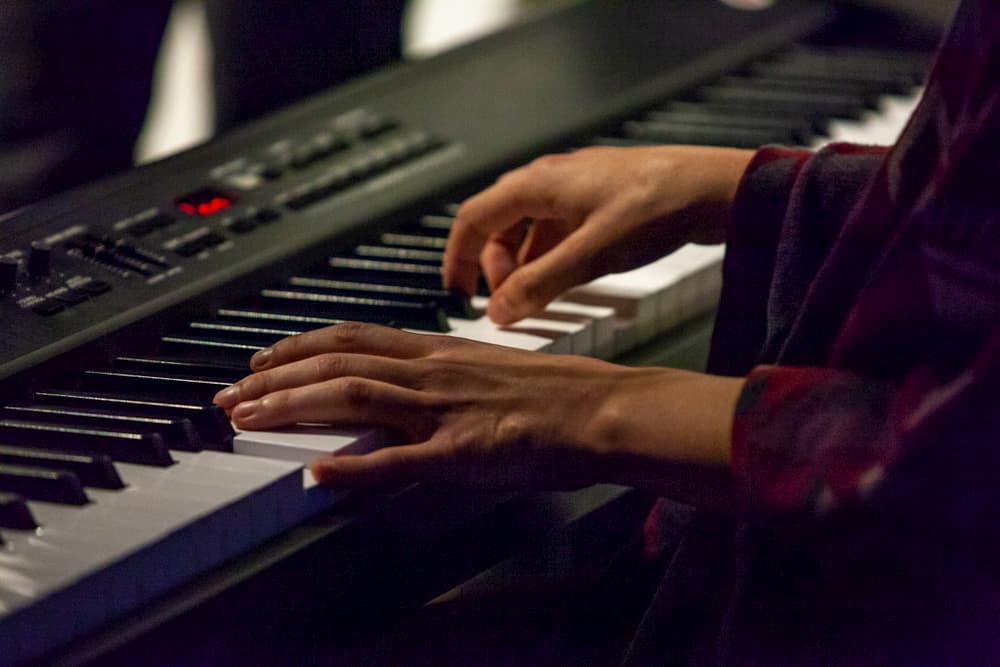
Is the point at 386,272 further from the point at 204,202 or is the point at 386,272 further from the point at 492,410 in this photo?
the point at 492,410

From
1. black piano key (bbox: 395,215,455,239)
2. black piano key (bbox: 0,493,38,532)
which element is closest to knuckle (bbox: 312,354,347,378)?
black piano key (bbox: 0,493,38,532)

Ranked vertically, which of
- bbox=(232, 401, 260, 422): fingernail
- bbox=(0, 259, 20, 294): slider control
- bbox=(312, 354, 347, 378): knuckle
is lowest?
bbox=(232, 401, 260, 422): fingernail

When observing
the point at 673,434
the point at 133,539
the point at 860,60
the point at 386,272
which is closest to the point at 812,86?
the point at 860,60

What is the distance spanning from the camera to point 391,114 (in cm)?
147

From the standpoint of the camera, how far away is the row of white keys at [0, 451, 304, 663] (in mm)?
688

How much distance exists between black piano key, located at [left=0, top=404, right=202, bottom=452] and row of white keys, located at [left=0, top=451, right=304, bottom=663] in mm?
13

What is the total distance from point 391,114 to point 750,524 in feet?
2.43

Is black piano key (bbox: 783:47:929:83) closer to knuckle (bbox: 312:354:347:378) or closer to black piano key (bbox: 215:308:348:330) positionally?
black piano key (bbox: 215:308:348:330)

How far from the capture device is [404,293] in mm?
1173

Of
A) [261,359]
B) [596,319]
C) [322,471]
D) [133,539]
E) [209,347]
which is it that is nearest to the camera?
[133,539]

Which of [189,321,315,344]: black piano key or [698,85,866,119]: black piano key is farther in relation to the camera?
[698,85,866,119]: black piano key

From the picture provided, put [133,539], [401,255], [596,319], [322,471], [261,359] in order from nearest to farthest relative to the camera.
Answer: [133,539], [322,471], [261,359], [596,319], [401,255]

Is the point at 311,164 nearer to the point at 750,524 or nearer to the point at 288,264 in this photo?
the point at 288,264

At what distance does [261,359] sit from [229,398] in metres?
0.05
